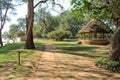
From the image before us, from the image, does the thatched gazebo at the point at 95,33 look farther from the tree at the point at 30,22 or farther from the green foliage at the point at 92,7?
the green foliage at the point at 92,7

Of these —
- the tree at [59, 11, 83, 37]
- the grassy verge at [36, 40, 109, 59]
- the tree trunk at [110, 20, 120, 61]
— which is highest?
the tree at [59, 11, 83, 37]

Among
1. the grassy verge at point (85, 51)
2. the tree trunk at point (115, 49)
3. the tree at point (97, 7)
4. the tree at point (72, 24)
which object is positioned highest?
the tree at point (72, 24)

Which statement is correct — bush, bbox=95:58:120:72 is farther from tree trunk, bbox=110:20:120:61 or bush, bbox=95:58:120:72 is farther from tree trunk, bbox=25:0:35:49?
tree trunk, bbox=25:0:35:49

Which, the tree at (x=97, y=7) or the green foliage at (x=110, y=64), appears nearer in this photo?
the green foliage at (x=110, y=64)

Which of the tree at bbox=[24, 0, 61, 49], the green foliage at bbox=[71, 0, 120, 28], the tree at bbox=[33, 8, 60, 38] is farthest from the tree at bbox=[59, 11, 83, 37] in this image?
the green foliage at bbox=[71, 0, 120, 28]

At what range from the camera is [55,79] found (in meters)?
10.4

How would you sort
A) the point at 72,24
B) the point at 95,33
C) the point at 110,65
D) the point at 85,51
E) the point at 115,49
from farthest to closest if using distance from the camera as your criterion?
the point at 72,24 → the point at 95,33 → the point at 85,51 → the point at 115,49 → the point at 110,65

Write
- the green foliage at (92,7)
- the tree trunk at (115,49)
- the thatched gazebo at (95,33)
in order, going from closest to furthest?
the tree trunk at (115,49) < the green foliage at (92,7) < the thatched gazebo at (95,33)

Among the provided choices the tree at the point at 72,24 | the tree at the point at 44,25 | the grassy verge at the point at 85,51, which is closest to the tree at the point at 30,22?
the grassy verge at the point at 85,51

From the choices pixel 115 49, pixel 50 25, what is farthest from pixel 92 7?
pixel 50 25

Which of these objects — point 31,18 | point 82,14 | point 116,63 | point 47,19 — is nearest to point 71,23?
point 47,19

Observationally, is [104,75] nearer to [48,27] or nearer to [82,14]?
[82,14]

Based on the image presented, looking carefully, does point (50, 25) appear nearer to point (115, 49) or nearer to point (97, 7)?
point (97, 7)

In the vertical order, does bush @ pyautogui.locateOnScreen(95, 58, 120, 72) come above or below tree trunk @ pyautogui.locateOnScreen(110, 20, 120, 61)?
below
